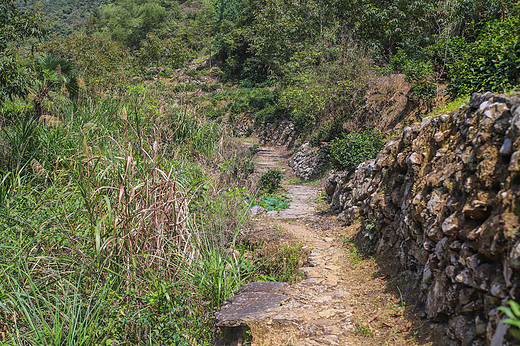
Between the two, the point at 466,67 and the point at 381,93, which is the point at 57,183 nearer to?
the point at 466,67

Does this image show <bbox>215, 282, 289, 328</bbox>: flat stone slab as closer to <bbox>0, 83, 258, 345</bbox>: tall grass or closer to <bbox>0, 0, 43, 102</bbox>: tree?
<bbox>0, 83, 258, 345</bbox>: tall grass

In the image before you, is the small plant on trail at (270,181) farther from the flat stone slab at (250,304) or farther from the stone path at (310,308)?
the flat stone slab at (250,304)

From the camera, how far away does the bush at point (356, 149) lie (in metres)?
7.18

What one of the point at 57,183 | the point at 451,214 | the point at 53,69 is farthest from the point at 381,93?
the point at 53,69

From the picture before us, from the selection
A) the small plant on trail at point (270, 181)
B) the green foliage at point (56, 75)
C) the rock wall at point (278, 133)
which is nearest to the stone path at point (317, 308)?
the small plant on trail at point (270, 181)

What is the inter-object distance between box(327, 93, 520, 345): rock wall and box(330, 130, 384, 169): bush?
109 inches

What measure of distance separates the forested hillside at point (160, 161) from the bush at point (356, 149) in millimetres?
30

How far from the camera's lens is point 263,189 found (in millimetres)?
9281

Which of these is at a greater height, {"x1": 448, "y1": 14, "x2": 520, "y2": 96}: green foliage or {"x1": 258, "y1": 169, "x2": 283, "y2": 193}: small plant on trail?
{"x1": 448, "y1": 14, "x2": 520, "y2": 96}: green foliage

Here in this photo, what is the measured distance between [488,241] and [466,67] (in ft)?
14.5

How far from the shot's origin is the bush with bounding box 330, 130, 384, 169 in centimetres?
718

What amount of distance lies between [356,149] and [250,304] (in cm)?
481

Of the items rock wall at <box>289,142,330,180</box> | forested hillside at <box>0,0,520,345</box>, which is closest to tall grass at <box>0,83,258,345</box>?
forested hillside at <box>0,0,520,345</box>

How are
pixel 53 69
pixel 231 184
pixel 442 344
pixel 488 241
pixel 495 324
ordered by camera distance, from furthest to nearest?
pixel 53 69
pixel 231 184
pixel 442 344
pixel 488 241
pixel 495 324
